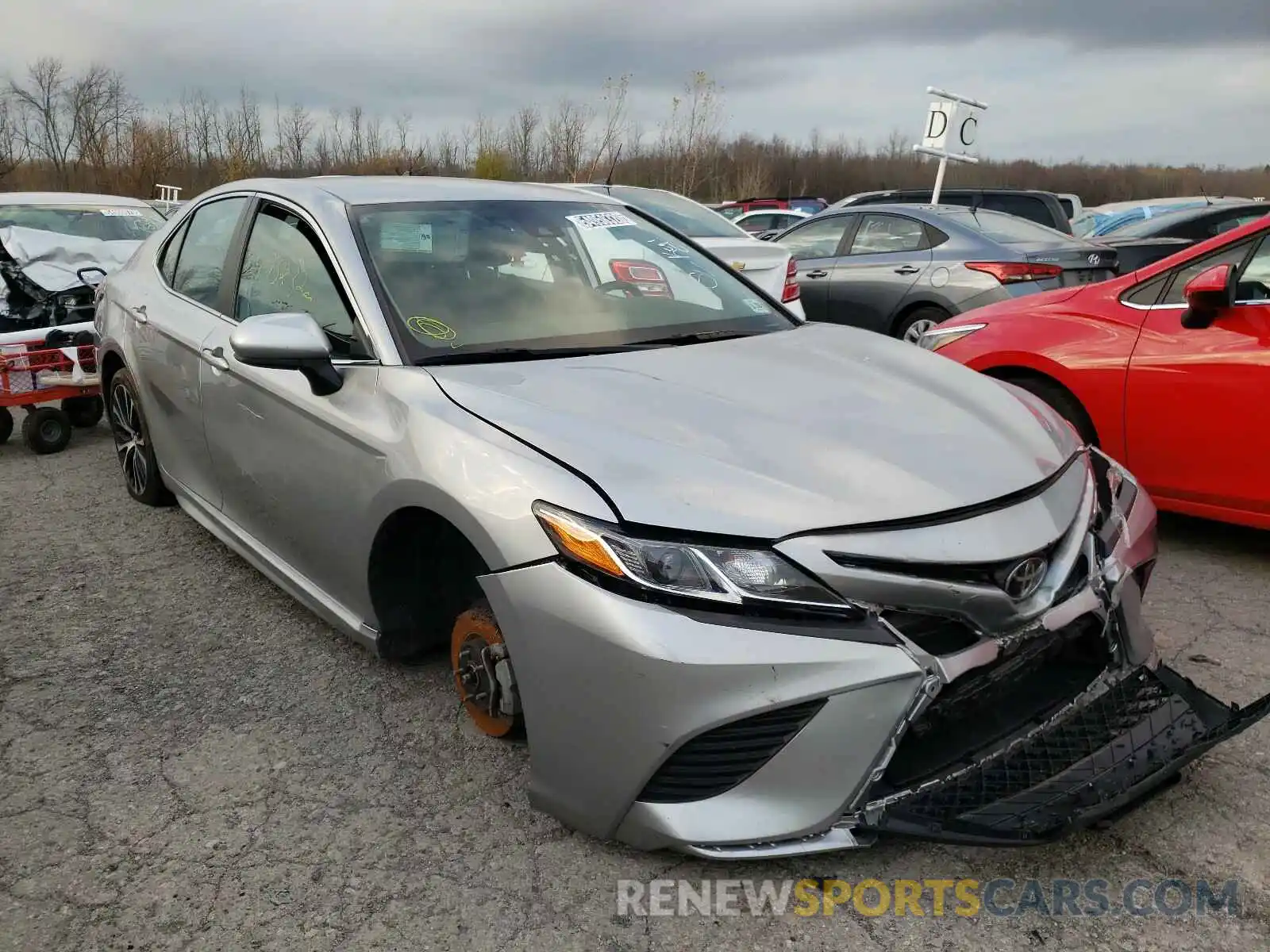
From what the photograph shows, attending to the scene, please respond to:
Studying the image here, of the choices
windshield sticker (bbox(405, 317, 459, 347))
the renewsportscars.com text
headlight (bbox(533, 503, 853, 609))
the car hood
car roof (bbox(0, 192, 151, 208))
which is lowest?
the renewsportscars.com text

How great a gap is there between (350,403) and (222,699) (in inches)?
41.8

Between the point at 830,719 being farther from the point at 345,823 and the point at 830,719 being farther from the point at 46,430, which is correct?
the point at 46,430

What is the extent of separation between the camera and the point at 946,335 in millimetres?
5031

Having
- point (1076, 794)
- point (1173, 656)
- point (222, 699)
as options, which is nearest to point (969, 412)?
point (1076, 794)

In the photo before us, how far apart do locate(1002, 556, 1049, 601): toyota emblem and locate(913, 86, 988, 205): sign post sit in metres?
11.4

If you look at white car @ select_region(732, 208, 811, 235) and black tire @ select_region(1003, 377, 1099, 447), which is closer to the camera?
black tire @ select_region(1003, 377, 1099, 447)

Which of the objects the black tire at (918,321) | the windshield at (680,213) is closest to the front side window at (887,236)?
the black tire at (918,321)

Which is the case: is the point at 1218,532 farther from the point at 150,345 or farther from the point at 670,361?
the point at 150,345

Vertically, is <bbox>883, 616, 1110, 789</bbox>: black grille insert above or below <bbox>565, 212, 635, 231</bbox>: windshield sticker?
below

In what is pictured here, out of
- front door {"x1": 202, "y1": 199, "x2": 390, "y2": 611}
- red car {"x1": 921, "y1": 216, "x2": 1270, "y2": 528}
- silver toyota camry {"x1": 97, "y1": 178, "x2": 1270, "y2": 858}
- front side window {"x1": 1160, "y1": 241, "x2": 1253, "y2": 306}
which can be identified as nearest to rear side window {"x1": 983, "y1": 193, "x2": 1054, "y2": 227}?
red car {"x1": 921, "y1": 216, "x2": 1270, "y2": 528}

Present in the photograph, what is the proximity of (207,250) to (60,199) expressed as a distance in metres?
5.10

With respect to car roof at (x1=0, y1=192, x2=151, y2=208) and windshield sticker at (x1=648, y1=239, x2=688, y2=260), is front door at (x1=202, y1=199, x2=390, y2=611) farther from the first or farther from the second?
car roof at (x1=0, y1=192, x2=151, y2=208)

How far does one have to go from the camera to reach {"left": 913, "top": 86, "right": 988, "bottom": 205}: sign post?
41.6 feet

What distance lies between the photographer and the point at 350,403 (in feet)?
9.12
